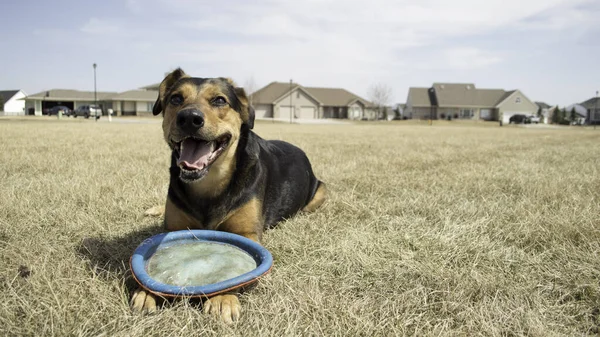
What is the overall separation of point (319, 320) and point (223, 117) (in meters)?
1.80

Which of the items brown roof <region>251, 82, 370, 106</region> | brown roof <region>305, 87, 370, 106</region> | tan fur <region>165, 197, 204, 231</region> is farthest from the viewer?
brown roof <region>305, 87, 370, 106</region>

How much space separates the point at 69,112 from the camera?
5362 centimetres

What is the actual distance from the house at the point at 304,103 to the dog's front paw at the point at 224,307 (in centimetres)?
6046

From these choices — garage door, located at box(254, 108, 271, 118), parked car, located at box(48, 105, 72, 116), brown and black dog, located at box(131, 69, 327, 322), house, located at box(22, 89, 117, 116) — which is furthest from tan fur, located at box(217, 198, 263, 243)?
house, located at box(22, 89, 117, 116)

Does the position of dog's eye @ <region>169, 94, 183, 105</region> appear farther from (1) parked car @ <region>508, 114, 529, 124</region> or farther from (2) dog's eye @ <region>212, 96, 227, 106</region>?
(1) parked car @ <region>508, 114, 529, 124</region>

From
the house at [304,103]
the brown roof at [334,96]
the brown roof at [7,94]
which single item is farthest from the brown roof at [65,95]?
the brown roof at [334,96]

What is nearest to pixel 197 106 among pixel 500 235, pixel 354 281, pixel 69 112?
pixel 354 281

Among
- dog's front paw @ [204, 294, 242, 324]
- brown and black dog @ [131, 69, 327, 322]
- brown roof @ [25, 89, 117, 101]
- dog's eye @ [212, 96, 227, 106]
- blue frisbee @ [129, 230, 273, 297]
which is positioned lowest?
dog's front paw @ [204, 294, 242, 324]

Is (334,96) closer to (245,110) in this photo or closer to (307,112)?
(307,112)

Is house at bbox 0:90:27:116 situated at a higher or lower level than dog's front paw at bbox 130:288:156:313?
higher

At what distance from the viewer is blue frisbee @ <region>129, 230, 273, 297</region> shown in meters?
2.23

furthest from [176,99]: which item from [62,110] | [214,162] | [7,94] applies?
[7,94]

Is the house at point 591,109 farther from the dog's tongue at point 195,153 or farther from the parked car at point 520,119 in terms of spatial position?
the dog's tongue at point 195,153

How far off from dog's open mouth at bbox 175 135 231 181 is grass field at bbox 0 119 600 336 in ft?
2.72
